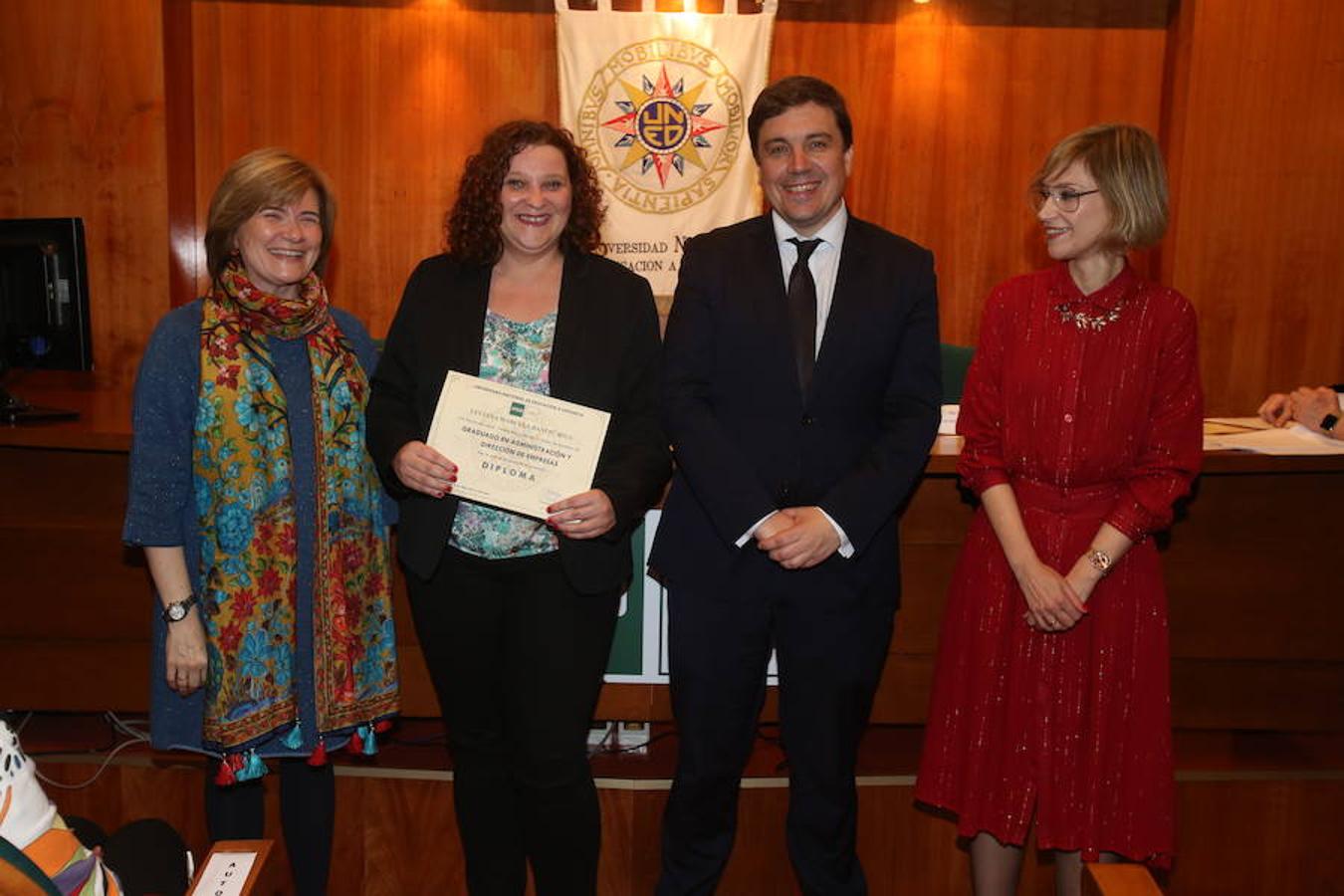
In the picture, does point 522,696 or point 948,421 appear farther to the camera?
point 948,421

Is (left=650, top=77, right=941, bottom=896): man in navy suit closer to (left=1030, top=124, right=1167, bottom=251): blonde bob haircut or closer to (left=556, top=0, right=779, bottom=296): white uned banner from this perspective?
(left=1030, top=124, right=1167, bottom=251): blonde bob haircut

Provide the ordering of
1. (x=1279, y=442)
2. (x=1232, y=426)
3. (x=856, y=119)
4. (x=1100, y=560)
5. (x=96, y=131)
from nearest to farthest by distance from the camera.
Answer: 1. (x=1100, y=560)
2. (x=1279, y=442)
3. (x=1232, y=426)
4. (x=96, y=131)
5. (x=856, y=119)

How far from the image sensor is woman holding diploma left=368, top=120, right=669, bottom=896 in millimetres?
2016

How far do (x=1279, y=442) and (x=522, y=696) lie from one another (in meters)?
1.92

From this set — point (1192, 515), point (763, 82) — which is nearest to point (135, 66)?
point (763, 82)

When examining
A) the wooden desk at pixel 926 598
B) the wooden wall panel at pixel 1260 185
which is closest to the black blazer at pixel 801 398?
the wooden desk at pixel 926 598

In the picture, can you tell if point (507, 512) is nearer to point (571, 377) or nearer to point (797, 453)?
point (571, 377)

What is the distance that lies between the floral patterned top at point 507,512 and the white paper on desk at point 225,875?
2.38 ft

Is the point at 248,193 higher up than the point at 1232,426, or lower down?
higher up

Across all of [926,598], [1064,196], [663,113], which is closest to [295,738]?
[926,598]

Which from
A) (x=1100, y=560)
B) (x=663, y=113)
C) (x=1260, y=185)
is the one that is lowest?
(x=1100, y=560)

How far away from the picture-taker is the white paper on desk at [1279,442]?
2566 millimetres

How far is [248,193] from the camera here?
1965 mm

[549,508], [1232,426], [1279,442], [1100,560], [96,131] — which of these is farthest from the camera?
[96,131]
